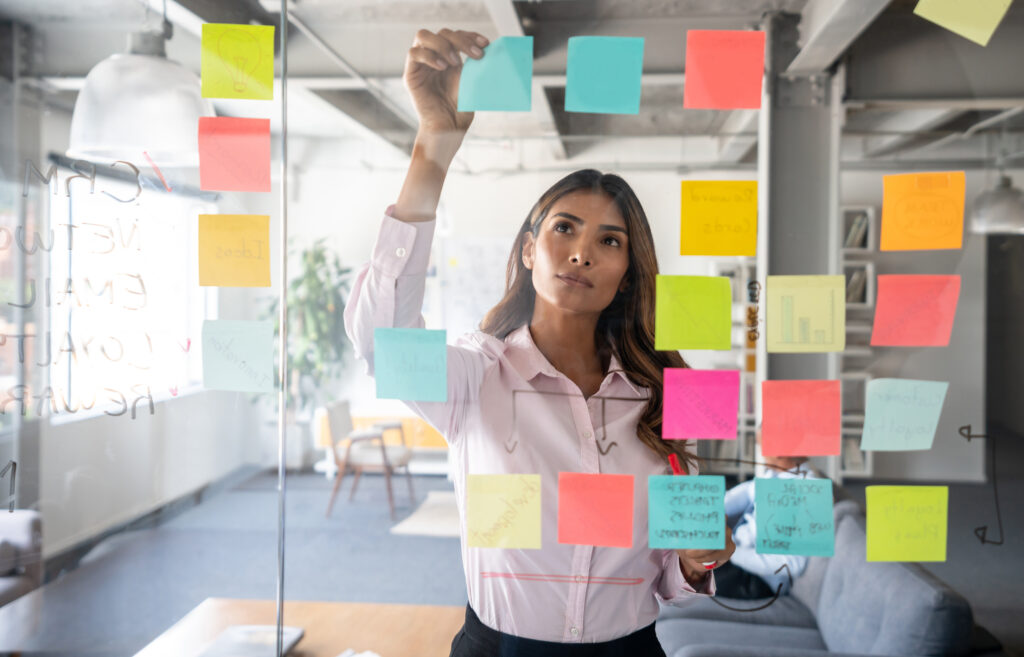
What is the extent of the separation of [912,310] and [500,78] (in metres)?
0.80

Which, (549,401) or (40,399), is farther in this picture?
(40,399)

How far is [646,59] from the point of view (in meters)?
1.06

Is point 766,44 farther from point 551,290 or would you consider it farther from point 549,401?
point 549,401

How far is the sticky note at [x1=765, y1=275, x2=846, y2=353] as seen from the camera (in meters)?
1.07

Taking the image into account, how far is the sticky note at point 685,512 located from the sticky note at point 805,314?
26 centimetres

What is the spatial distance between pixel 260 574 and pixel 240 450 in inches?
9.4

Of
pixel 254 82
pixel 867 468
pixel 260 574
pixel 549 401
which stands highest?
pixel 254 82

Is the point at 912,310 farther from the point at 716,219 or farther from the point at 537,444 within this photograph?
the point at 537,444

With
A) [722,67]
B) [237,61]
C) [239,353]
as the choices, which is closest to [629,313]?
[722,67]

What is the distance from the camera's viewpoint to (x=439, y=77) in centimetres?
109

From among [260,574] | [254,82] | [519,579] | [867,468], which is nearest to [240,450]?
[260,574]

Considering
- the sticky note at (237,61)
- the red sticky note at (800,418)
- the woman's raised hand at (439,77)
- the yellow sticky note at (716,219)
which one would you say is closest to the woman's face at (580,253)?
the yellow sticky note at (716,219)

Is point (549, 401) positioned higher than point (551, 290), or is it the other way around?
point (551, 290)

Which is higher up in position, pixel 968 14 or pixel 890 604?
pixel 968 14
